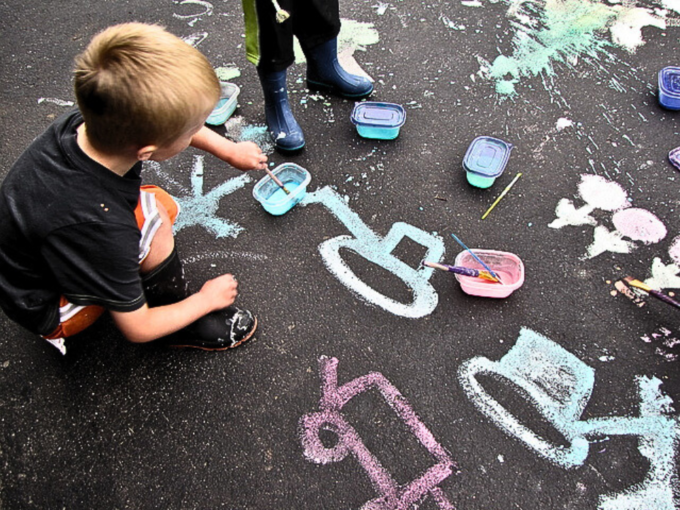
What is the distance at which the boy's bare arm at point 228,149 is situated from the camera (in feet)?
5.58

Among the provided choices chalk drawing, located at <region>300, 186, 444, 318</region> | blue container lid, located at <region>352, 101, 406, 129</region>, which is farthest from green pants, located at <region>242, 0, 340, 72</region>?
chalk drawing, located at <region>300, 186, 444, 318</region>

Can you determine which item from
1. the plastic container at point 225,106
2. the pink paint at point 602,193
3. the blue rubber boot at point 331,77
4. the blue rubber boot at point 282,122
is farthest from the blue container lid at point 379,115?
the pink paint at point 602,193

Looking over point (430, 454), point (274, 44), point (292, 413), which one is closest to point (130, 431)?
point (292, 413)

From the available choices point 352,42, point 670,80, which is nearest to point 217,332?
point 352,42

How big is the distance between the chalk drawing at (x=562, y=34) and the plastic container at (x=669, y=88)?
0.31m

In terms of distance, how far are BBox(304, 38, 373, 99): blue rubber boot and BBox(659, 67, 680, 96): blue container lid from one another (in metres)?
1.46

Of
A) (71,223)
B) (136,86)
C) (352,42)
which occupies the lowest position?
(352,42)

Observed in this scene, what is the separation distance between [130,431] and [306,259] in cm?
87

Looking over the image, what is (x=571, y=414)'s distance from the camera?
1524 mm

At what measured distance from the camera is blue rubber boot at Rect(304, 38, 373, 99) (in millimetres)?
2322

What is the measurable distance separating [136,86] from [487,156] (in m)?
1.55

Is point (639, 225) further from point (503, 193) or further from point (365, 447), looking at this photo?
point (365, 447)

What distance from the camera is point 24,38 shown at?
295 centimetres

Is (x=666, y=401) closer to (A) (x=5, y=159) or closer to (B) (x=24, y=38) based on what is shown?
(A) (x=5, y=159)
